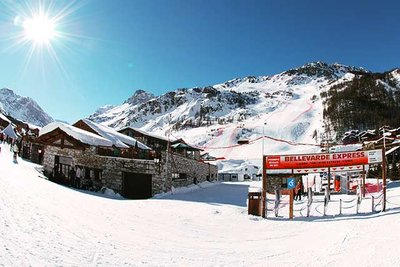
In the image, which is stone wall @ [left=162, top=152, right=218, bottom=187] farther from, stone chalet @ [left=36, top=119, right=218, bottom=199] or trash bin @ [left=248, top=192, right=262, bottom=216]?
trash bin @ [left=248, top=192, right=262, bottom=216]

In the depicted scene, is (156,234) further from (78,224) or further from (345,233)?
(345,233)

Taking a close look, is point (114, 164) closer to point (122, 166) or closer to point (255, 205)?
point (122, 166)

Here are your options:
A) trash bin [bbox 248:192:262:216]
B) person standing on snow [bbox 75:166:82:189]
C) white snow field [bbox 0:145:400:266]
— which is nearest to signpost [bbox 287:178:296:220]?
white snow field [bbox 0:145:400:266]

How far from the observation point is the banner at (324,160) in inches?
557

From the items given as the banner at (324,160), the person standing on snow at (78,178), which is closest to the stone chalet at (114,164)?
the person standing on snow at (78,178)

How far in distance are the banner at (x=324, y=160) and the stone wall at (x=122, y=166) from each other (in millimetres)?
9367

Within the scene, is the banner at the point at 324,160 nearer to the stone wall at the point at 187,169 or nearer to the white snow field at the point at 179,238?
the white snow field at the point at 179,238

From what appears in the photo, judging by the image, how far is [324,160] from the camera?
48.0 feet

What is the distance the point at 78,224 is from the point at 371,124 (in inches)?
3899

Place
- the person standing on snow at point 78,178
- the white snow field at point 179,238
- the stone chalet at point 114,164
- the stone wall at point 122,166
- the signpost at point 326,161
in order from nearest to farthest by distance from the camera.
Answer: the white snow field at point 179,238 → the signpost at point 326,161 → the stone wall at point 122,166 → the stone chalet at point 114,164 → the person standing on snow at point 78,178

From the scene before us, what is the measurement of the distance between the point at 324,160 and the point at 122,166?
14239mm

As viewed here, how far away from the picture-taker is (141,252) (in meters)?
7.34

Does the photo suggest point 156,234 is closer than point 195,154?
Yes

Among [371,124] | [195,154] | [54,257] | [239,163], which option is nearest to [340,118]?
[371,124]
